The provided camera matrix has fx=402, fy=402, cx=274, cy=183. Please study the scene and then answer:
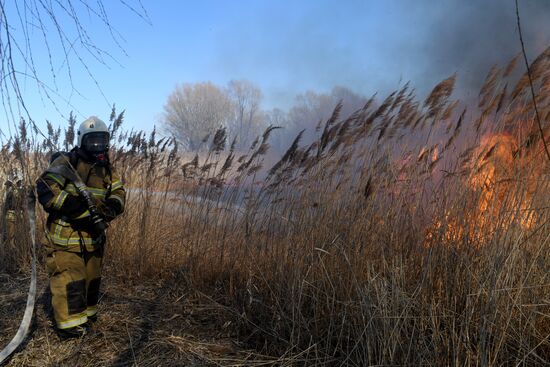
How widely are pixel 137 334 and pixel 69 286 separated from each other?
613 millimetres

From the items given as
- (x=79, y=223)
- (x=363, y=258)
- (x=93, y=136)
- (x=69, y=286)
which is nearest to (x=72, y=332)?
(x=69, y=286)

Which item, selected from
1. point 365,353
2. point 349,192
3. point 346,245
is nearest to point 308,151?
point 349,192

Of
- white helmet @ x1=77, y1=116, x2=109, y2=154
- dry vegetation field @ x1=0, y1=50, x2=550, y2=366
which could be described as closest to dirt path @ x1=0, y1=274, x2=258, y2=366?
dry vegetation field @ x1=0, y1=50, x2=550, y2=366

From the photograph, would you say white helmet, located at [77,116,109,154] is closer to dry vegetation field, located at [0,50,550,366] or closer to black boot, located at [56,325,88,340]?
dry vegetation field, located at [0,50,550,366]

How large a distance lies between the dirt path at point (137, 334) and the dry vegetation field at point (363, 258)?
14 mm

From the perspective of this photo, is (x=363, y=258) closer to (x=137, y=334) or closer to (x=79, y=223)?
(x=137, y=334)

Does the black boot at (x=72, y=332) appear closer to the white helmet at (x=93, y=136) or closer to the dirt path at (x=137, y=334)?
the dirt path at (x=137, y=334)

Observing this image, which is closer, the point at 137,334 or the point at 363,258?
the point at 363,258

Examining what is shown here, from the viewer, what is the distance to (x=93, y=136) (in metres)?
3.13

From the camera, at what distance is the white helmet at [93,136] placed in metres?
3.13

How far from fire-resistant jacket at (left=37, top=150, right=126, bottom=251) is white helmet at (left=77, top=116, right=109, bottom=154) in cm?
13

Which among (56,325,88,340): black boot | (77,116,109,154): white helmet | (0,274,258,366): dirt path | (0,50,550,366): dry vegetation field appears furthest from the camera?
(77,116,109,154): white helmet

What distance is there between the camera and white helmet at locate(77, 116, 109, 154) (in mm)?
3129

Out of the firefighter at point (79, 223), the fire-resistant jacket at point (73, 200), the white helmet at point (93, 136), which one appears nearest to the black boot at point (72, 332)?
the firefighter at point (79, 223)
